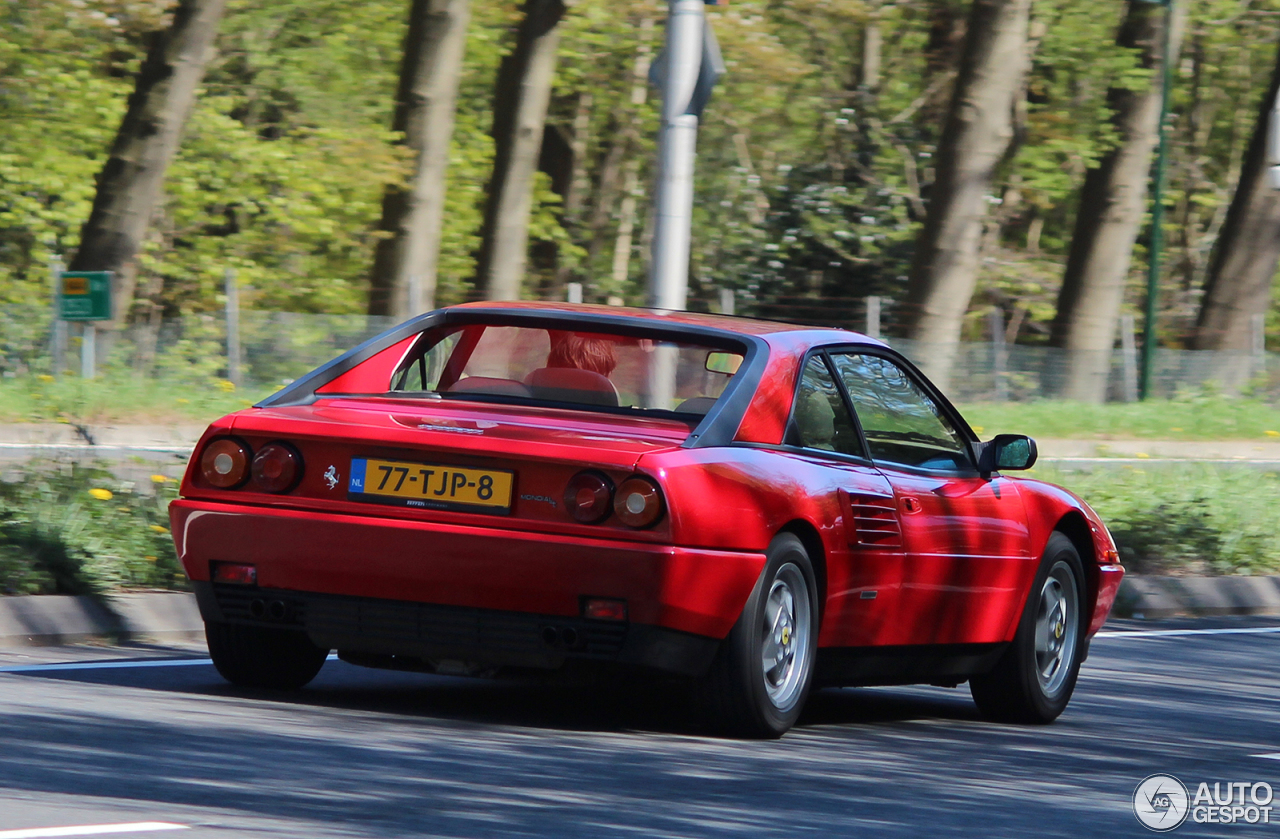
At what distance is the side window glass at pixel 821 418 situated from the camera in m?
6.83

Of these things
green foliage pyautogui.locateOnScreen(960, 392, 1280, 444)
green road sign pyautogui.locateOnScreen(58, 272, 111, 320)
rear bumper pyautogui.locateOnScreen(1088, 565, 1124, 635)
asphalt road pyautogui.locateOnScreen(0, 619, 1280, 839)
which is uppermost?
green road sign pyautogui.locateOnScreen(58, 272, 111, 320)

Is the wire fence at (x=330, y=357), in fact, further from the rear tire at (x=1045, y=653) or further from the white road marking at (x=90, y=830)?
the white road marking at (x=90, y=830)

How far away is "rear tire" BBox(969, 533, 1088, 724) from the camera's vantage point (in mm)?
7781

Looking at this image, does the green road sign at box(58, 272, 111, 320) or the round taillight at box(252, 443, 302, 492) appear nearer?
the round taillight at box(252, 443, 302, 492)

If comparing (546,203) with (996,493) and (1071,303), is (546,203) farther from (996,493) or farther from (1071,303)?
(996,493)

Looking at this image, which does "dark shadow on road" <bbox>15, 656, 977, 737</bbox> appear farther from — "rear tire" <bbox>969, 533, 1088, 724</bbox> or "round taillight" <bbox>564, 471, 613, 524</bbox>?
"round taillight" <bbox>564, 471, 613, 524</bbox>

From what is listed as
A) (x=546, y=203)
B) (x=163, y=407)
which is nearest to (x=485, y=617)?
(x=163, y=407)

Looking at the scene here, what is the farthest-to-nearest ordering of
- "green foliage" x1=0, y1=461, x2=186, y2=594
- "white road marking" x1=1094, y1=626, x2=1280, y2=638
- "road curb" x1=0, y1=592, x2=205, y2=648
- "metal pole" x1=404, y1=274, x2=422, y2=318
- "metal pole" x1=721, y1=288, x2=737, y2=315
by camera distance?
"metal pole" x1=721, y1=288, x2=737, y2=315 → "metal pole" x1=404, y1=274, x2=422, y2=318 → "white road marking" x1=1094, y1=626, x2=1280, y2=638 → "green foliage" x1=0, y1=461, x2=186, y2=594 → "road curb" x1=0, y1=592, x2=205, y2=648

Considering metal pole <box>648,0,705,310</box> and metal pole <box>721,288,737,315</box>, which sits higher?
metal pole <box>648,0,705,310</box>

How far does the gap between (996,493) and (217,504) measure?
2.92m

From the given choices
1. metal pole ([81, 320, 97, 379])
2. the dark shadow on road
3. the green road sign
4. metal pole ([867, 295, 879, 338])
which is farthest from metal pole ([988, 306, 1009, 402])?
the dark shadow on road

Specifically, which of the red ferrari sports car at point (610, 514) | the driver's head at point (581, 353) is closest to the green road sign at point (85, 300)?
the red ferrari sports car at point (610, 514)

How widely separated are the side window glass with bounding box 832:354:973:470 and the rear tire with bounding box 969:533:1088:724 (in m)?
0.61

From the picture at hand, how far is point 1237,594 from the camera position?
12430 mm
